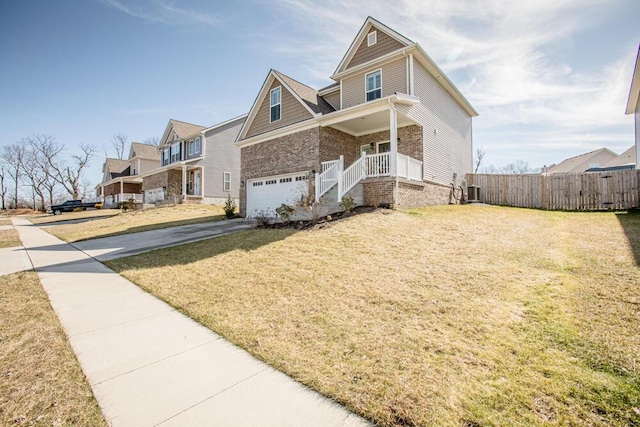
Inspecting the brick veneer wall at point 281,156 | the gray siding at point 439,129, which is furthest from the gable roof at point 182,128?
the gray siding at point 439,129

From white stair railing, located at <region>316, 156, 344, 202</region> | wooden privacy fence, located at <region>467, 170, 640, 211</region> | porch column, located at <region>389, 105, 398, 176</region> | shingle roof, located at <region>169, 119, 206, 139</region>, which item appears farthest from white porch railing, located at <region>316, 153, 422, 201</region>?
shingle roof, located at <region>169, 119, 206, 139</region>

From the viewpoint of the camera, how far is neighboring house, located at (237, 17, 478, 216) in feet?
38.9

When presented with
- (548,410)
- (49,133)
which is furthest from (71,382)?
(49,133)

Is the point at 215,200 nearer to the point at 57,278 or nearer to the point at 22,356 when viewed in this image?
the point at 57,278

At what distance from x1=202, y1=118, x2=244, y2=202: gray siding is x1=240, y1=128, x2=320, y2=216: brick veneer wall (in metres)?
10.6

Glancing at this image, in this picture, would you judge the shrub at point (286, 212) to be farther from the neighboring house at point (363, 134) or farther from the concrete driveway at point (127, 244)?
the concrete driveway at point (127, 244)

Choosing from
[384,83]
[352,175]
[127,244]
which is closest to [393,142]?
[352,175]

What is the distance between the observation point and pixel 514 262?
18.6ft

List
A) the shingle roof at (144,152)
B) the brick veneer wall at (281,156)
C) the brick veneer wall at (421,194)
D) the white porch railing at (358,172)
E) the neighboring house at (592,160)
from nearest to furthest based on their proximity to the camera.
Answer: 1. the white porch railing at (358,172)
2. the brick veneer wall at (421,194)
3. the brick veneer wall at (281,156)
4. the neighboring house at (592,160)
5. the shingle roof at (144,152)

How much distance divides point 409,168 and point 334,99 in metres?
7.54

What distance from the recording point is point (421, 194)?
42.8 feet

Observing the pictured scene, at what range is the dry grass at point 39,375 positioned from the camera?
2203mm

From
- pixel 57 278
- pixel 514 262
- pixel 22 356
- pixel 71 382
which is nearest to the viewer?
pixel 71 382

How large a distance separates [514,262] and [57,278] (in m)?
9.58
